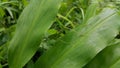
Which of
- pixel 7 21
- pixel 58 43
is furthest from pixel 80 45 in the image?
pixel 7 21

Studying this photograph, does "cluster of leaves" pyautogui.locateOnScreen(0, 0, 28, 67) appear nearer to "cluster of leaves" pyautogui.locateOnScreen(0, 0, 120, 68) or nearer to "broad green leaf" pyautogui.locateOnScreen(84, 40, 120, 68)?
"cluster of leaves" pyautogui.locateOnScreen(0, 0, 120, 68)

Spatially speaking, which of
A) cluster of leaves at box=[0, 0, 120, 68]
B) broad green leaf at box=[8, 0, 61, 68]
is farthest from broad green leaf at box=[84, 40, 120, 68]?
broad green leaf at box=[8, 0, 61, 68]

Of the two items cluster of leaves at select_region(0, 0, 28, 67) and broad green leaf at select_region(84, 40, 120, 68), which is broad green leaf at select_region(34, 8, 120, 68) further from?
cluster of leaves at select_region(0, 0, 28, 67)

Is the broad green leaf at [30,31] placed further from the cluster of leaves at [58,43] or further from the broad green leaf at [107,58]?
the broad green leaf at [107,58]

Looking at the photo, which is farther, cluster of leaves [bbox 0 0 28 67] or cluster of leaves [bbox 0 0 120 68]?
cluster of leaves [bbox 0 0 28 67]

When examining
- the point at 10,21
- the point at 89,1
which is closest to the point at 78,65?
the point at 10,21

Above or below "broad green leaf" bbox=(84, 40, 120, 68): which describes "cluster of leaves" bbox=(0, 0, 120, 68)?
above

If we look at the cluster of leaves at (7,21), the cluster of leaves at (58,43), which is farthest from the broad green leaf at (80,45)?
the cluster of leaves at (7,21)
